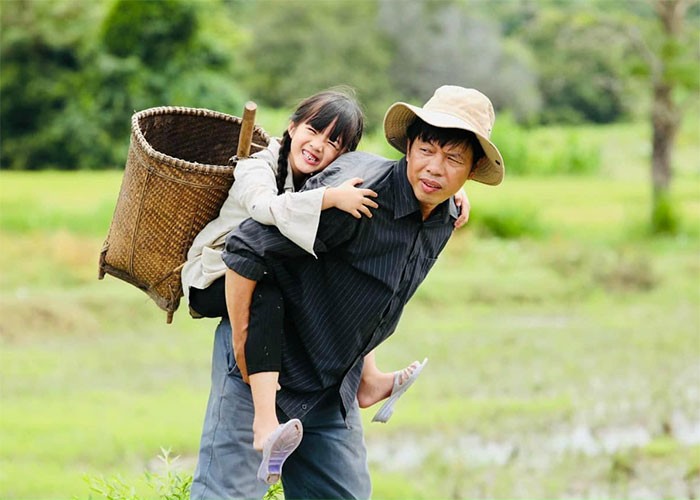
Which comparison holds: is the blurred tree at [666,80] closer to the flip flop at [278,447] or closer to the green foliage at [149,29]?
the green foliage at [149,29]

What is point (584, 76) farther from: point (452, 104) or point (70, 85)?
point (452, 104)

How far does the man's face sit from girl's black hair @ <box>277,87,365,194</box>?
24 cm

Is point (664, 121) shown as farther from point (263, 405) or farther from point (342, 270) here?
point (263, 405)

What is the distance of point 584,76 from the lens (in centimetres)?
3030

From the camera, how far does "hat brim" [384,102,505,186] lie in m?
2.45

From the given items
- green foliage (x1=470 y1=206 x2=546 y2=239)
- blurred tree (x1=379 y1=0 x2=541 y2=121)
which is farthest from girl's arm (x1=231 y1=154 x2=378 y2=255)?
blurred tree (x1=379 y1=0 x2=541 y2=121)

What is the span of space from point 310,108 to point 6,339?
21.1ft

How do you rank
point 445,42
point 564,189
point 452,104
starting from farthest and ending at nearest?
point 445,42 → point 564,189 → point 452,104

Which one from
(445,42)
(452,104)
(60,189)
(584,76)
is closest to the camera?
(452,104)

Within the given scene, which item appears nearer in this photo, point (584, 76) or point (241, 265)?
point (241, 265)

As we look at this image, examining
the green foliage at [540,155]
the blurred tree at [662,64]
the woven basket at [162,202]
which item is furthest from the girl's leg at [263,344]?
the green foliage at [540,155]

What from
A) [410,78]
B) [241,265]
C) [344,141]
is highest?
[344,141]

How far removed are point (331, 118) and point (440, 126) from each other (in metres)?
0.35

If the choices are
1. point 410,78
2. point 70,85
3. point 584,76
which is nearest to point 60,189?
point 70,85
